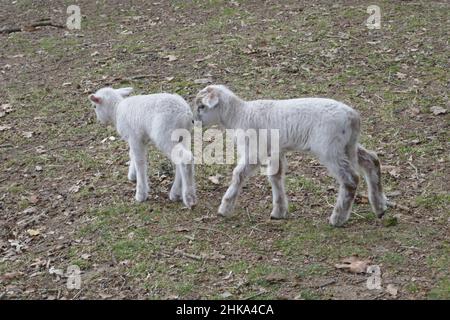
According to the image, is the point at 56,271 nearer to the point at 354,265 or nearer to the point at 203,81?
the point at 354,265

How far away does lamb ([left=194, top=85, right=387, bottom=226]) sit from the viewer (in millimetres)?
5801

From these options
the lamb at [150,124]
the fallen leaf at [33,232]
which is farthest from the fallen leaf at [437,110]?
the fallen leaf at [33,232]

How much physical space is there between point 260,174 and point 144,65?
13.2 feet

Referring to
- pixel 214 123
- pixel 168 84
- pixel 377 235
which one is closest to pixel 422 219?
pixel 377 235

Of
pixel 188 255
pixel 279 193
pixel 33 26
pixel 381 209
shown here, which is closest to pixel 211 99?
pixel 279 193

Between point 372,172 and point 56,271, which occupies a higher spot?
point 372,172

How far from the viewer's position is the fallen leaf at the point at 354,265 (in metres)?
5.30

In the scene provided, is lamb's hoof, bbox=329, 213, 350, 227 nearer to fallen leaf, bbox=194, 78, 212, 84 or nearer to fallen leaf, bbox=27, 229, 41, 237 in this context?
fallen leaf, bbox=27, 229, 41, 237

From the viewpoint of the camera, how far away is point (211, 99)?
21.0 feet

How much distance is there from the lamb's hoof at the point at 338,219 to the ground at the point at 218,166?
93 mm

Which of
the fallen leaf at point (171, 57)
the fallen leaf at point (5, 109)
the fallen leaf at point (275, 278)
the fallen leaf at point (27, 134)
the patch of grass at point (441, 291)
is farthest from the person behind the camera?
the fallen leaf at point (171, 57)

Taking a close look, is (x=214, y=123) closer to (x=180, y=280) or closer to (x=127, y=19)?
(x=180, y=280)

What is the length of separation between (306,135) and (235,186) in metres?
0.83

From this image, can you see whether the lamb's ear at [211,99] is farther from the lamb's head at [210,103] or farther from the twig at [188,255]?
the twig at [188,255]
